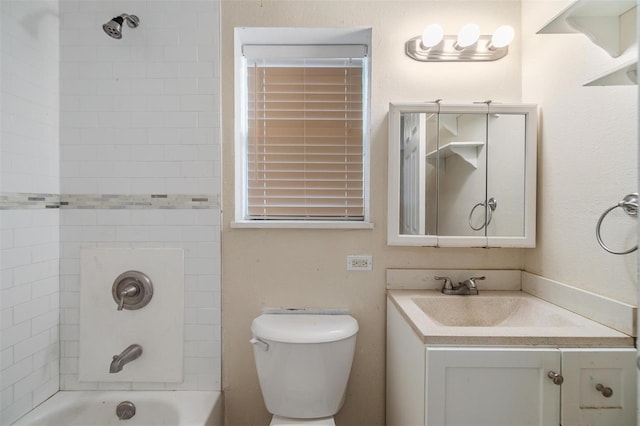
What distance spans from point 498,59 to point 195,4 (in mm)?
1472

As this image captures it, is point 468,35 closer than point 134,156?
Yes

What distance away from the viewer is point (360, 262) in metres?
1.51

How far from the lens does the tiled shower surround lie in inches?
57.9

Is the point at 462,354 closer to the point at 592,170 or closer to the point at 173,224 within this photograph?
the point at 592,170

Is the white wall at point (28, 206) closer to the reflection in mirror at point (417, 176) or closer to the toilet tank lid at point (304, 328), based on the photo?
the toilet tank lid at point (304, 328)

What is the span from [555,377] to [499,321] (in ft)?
1.47

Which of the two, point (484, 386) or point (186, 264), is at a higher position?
point (186, 264)

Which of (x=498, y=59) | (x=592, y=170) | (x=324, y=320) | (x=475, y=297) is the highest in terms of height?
(x=498, y=59)

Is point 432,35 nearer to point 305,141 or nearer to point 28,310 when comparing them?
point 305,141

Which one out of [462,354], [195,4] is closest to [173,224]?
[195,4]

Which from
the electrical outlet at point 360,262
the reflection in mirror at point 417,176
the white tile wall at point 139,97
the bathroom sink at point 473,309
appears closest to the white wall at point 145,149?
the white tile wall at point 139,97

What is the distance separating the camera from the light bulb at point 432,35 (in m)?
1.37

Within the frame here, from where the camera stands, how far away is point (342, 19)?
1.49 meters

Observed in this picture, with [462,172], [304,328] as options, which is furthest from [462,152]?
[304,328]
